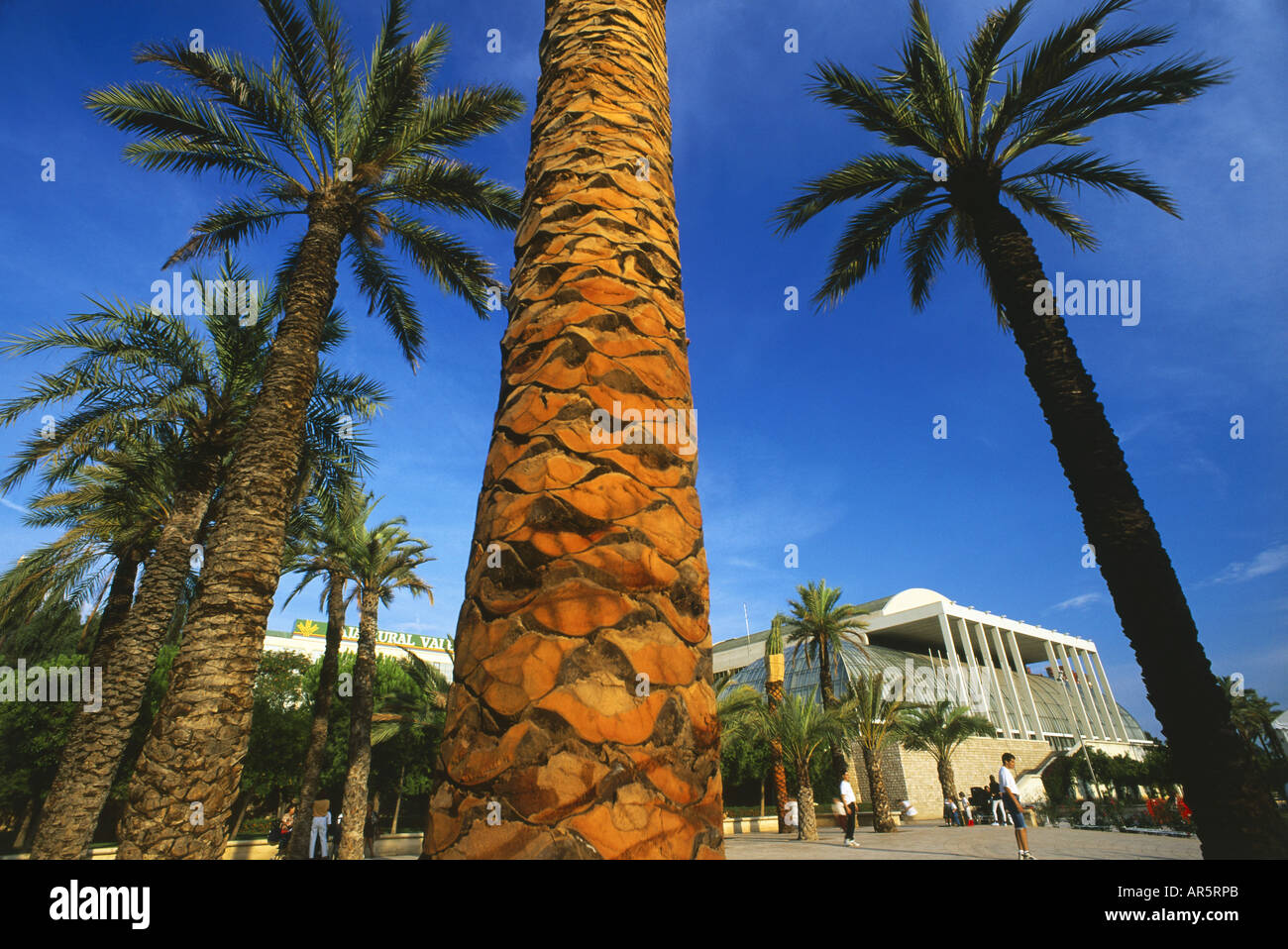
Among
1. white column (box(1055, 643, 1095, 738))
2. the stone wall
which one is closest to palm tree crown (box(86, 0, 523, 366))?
the stone wall

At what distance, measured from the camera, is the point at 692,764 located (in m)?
1.19

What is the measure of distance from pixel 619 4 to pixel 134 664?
1205 cm

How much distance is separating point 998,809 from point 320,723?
83.7ft

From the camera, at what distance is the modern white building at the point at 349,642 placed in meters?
68.1

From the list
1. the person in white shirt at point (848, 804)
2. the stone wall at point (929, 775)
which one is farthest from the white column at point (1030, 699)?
the person in white shirt at point (848, 804)

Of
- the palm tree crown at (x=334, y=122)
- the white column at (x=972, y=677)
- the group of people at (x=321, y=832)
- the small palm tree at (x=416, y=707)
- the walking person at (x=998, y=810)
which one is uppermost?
the palm tree crown at (x=334, y=122)

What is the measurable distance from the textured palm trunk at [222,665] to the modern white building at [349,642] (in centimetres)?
5717

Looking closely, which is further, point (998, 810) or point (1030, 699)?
point (1030, 699)

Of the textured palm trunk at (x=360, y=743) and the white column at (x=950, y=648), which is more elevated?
the white column at (x=950, y=648)

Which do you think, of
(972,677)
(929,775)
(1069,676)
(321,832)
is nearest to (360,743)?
(321,832)

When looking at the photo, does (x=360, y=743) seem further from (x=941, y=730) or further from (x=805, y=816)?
(x=941, y=730)

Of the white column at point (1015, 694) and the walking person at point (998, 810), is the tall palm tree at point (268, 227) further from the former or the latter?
the white column at point (1015, 694)

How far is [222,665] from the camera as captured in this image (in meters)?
6.21
